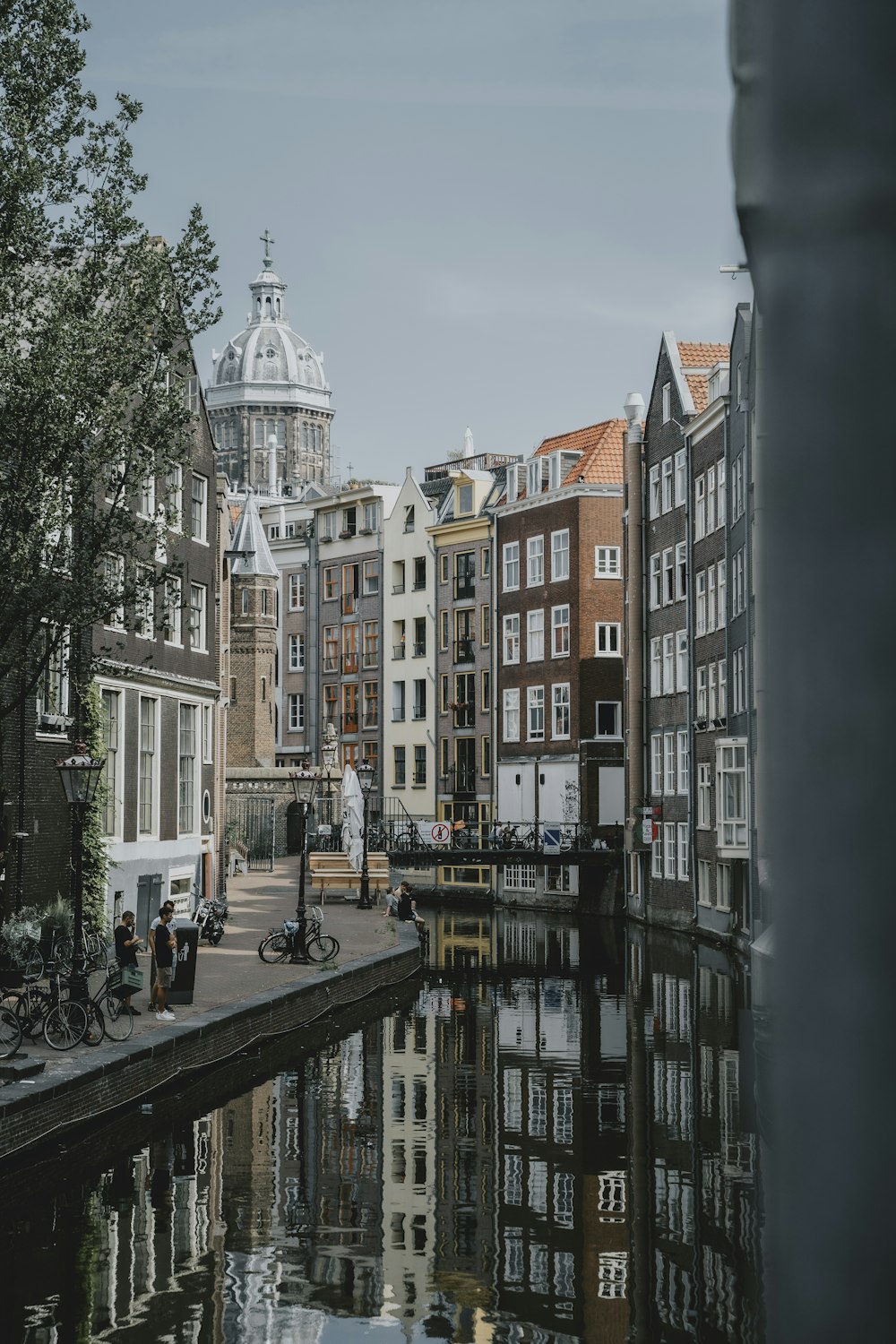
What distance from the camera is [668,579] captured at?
55.5 m

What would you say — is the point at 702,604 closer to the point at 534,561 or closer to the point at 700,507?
the point at 700,507

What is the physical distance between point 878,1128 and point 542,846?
207 ft

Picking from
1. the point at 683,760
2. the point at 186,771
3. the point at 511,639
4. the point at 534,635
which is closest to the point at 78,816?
the point at 186,771

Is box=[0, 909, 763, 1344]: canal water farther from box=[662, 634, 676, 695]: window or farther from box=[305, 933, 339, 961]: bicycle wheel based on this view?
box=[662, 634, 676, 695]: window

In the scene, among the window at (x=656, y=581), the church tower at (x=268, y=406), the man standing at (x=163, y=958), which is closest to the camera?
the man standing at (x=163, y=958)

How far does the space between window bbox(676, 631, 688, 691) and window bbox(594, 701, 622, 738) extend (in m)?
12.7

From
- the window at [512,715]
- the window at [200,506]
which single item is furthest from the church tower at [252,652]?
the window at [200,506]

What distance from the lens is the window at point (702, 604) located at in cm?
5072

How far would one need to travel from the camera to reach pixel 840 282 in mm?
857

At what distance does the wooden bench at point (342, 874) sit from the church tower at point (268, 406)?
12640cm

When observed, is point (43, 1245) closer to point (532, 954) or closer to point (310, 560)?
point (532, 954)

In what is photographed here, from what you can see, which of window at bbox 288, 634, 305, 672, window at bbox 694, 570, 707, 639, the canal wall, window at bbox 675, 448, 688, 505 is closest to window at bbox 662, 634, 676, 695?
window at bbox 694, 570, 707, 639

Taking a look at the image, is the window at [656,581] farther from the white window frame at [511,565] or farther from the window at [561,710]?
the white window frame at [511,565]

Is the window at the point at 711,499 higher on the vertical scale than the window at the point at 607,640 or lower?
higher
